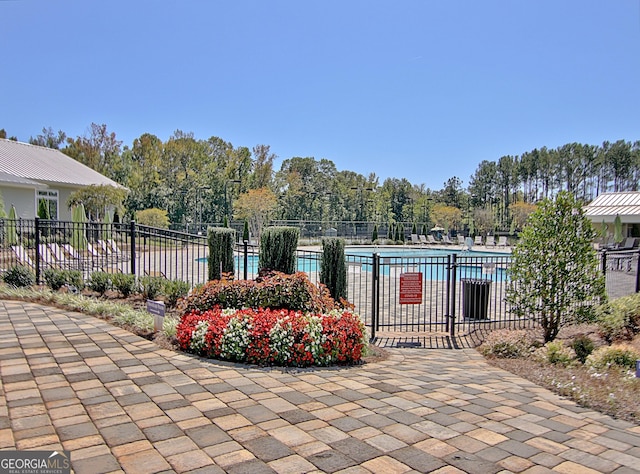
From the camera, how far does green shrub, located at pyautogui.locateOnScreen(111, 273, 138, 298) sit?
24.8 ft

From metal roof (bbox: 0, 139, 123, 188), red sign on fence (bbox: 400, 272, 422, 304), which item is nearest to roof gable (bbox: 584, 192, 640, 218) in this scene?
red sign on fence (bbox: 400, 272, 422, 304)

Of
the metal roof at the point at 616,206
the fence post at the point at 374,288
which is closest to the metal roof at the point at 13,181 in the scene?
A: the fence post at the point at 374,288

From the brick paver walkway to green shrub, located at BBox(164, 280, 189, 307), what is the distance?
283 cm

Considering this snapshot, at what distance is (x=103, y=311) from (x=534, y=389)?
5.39 m

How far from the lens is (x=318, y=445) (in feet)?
8.14

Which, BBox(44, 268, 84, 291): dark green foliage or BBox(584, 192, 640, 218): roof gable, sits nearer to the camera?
BBox(44, 268, 84, 291): dark green foliage

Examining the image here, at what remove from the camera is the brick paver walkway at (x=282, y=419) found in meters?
2.31

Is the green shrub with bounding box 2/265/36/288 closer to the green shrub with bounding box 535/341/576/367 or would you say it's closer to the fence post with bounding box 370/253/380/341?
the fence post with bounding box 370/253/380/341

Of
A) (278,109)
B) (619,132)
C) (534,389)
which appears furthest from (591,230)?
(619,132)

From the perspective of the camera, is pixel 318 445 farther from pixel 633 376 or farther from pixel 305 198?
pixel 305 198

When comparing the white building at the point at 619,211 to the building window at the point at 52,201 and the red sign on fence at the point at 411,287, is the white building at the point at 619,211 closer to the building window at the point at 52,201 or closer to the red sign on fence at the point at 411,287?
the red sign on fence at the point at 411,287

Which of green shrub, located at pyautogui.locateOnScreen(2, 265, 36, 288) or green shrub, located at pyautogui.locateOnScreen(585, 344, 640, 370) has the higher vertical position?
green shrub, located at pyautogui.locateOnScreen(2, 265, 36, 288)

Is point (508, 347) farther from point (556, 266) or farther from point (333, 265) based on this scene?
point (333, 265)

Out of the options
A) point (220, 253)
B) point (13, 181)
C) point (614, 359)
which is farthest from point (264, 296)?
point (13, 181)
